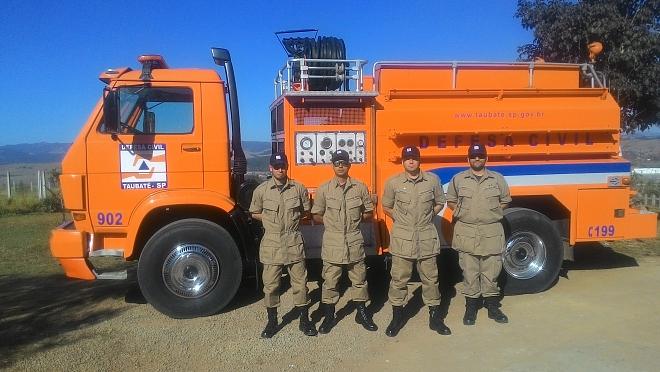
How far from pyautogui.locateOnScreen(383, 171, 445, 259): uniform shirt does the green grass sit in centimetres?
558

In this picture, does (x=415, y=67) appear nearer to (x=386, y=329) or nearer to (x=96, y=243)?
(x=386, y=329)

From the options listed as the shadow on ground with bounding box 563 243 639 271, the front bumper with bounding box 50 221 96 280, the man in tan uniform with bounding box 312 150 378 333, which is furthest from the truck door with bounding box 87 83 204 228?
the shadow on ground with bounding box 563 243 639 271

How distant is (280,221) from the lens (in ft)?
16.2

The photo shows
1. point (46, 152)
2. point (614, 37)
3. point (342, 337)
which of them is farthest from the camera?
point (46, 152)

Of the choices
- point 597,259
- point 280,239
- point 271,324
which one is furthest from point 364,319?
point 597,259

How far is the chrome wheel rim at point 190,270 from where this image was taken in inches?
210

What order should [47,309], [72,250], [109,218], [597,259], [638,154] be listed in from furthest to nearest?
[638,154] → [597,259] → [47,309] → [109,218] → [72,250]

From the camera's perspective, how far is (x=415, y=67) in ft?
19.7

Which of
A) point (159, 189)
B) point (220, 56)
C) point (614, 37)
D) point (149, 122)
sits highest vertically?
point (614, 37)

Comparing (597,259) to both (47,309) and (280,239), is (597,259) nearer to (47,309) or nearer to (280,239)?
(280,239)

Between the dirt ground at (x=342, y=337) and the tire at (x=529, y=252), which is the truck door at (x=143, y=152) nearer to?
the dirt ground at (x=342, y=337)

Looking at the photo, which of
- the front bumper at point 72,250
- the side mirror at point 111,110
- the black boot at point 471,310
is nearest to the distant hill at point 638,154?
the black boot at point 471,310

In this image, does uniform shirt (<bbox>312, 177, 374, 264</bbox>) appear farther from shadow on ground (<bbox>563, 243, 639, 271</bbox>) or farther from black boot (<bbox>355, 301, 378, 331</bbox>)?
shadow on ground (<bbox>563, 243, 639, 271</bbox>)

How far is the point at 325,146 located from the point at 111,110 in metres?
2.18
